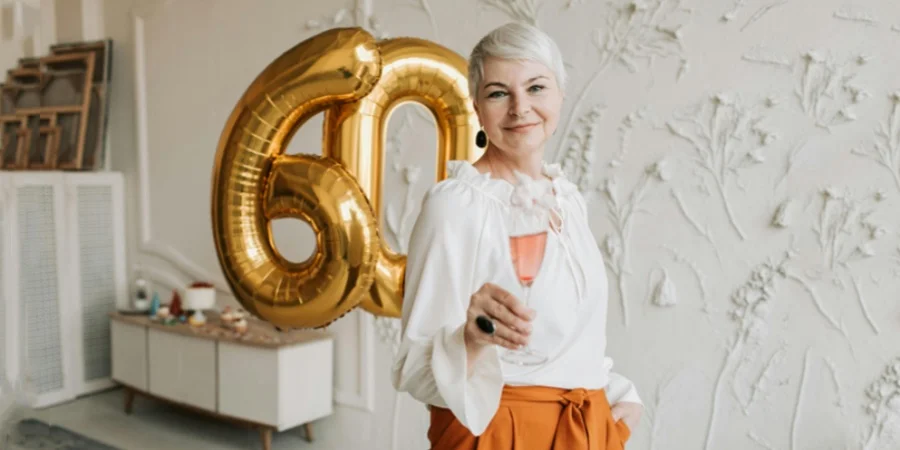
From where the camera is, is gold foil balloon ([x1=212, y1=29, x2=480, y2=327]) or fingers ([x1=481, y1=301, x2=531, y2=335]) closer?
fingers ([x1=481, y1=301, x2=531, y2=335])

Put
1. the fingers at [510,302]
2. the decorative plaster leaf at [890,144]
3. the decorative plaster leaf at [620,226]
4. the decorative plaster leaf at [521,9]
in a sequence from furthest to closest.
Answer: the decorative plaster leaf at [521,9]
the decorative plaster leaf at [620,226]
the decorative plaster leaf at [890,144]
the fingers at [510,302]

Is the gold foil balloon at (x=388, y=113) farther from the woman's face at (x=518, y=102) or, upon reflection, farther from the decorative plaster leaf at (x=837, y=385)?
the decorative plaster leaf at (x=837, y=385)

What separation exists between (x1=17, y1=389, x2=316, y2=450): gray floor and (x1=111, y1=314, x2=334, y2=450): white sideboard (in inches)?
6.7

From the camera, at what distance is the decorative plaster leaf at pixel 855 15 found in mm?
1679

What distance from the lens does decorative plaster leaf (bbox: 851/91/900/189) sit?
1669 millimetres

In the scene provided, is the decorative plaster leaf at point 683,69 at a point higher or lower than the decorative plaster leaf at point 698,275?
higher

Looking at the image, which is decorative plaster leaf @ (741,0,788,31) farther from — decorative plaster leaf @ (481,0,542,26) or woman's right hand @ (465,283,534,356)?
woman's right hand @ (465,283,534,356)

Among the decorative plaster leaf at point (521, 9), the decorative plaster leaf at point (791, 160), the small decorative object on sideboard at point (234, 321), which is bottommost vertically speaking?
the small decorative object on sideboard at point (234, 321)

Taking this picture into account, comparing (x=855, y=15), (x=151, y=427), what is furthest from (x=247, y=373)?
(x=855, y=15)

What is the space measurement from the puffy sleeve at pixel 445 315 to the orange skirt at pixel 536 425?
68 mm

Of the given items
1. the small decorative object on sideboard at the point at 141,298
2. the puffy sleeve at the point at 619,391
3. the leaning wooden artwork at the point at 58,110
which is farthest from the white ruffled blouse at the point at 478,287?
the leaning wooden artwork at the point at 58,110

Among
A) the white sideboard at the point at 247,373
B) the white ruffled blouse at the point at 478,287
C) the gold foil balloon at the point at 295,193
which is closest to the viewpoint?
the white ruffled blouse at the point at 478,287

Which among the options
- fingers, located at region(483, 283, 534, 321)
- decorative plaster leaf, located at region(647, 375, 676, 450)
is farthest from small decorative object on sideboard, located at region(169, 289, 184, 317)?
fingers, located at region(483, 283, 534, 321)

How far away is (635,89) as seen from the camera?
1994 millimetres
